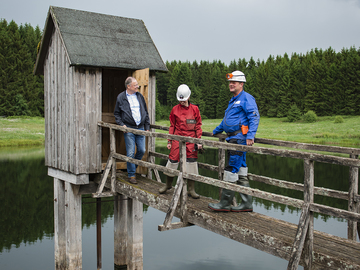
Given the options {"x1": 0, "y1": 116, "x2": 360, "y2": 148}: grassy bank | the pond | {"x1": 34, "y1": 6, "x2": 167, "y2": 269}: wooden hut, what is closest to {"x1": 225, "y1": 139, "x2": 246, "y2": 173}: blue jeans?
{"x1": 34, "y1": 6, "x2": 167, "y2": 269}: wooden hut

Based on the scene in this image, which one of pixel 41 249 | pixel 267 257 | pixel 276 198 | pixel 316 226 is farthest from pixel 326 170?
pixel 276 198

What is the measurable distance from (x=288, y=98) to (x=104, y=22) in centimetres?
6494

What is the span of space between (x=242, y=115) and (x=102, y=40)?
4911 millimetres

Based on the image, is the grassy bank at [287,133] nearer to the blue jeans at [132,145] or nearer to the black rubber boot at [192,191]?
the blue jeans at [132,145]

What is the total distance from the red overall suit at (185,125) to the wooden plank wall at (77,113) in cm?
279

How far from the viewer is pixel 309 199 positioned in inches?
176

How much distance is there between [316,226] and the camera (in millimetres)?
Result: 16641

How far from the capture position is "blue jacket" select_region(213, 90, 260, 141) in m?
5.90

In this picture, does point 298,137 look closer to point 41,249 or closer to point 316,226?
point 316,226

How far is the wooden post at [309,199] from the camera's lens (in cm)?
446

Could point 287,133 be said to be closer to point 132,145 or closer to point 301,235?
point 132,145

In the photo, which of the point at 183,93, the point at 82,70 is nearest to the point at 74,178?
the point at 82,70

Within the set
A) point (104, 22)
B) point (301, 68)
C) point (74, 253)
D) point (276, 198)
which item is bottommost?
point (74, 253)

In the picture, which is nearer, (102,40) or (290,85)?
(102,40)
